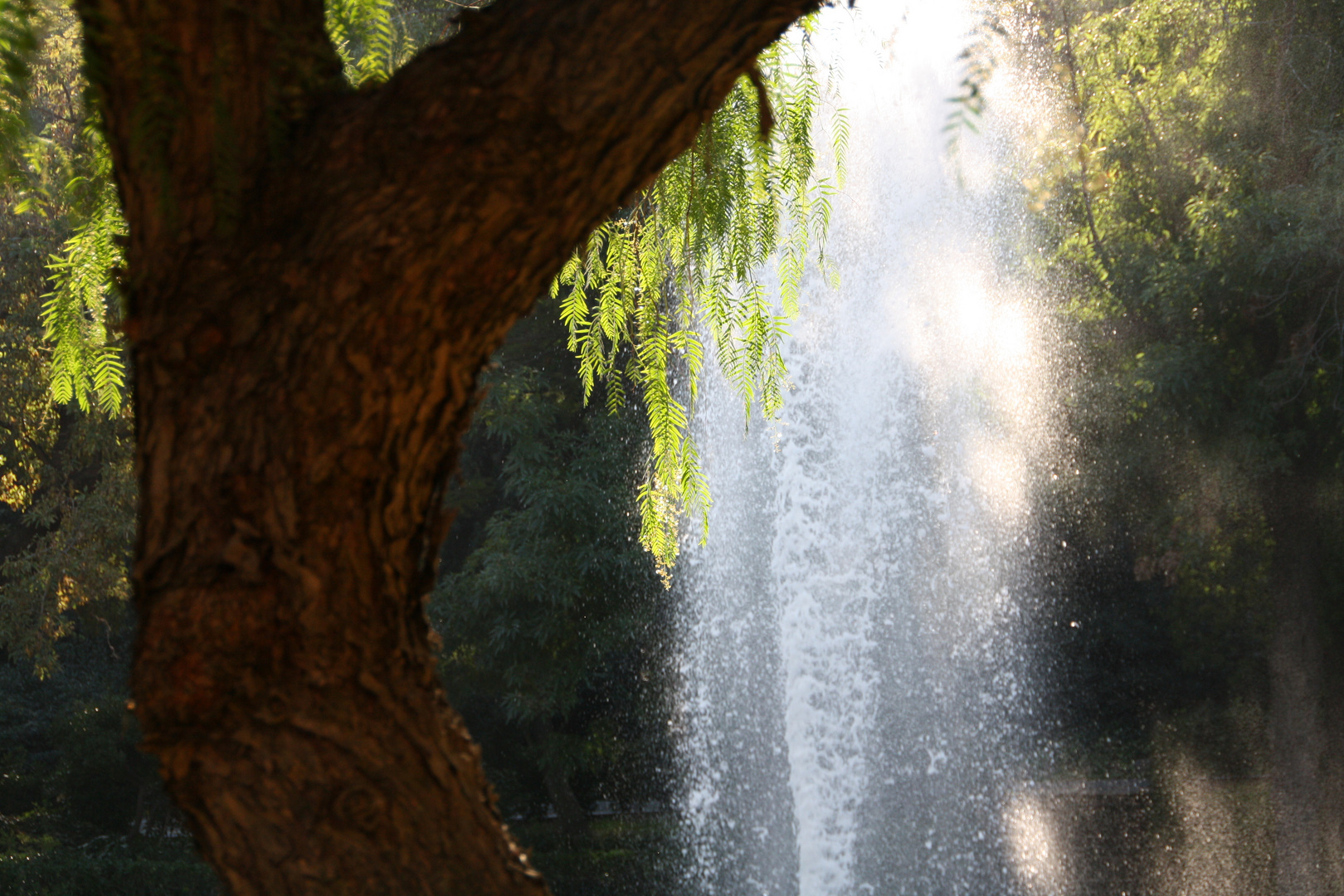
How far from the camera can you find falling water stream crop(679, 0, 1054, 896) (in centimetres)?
761

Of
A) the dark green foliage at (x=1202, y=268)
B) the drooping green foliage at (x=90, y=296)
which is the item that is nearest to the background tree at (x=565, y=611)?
the dark green foliage at (x=1202, y=268)

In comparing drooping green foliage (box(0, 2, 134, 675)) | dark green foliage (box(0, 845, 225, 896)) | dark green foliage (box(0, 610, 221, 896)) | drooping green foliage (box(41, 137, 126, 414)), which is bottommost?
dark green foliage (box(0, 845, 225, 896))

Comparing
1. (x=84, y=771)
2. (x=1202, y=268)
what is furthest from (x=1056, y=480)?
(x=84, y=771)

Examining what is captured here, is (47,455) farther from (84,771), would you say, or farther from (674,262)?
(674,262)

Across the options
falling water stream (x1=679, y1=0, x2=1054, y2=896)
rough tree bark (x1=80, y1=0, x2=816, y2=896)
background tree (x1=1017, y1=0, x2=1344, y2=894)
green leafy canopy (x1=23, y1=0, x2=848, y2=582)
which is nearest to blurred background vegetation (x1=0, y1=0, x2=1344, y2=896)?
background tree (x1=1017, y1=0, x2=1344, y2=894)

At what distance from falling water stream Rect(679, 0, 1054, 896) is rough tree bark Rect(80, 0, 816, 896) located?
21.5ft

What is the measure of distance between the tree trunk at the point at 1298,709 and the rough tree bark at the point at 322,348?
7.69 metres

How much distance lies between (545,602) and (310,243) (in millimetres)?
8139

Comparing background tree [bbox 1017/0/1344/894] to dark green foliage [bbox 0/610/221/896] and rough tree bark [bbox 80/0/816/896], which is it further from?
dark green foliage [bbox 0/610/221/896]

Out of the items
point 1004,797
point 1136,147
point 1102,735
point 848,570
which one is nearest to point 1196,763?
point 1102,735

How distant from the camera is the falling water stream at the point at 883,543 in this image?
7.61 meters

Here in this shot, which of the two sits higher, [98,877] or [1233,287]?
[1233,287]

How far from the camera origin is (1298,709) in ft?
24.5

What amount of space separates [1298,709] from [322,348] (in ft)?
26.9
